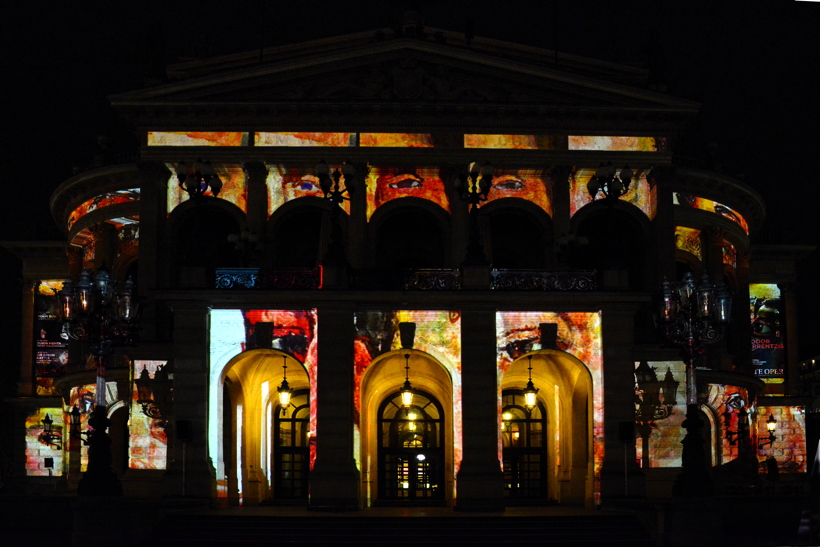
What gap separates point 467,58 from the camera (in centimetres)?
4772

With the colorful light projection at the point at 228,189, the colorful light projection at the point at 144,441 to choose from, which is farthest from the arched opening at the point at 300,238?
the colorful light projection at the point at 144,441

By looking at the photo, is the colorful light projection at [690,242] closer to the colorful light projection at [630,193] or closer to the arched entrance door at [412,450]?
the colorful light projection at [630,193]

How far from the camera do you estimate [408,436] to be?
4344 cm

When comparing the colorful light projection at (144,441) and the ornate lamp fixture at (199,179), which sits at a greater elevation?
the ornate lamp fixture at (199,179)

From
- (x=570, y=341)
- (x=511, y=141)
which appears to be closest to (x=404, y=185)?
(x=511, y=141)

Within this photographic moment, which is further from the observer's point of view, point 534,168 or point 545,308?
point 534,168

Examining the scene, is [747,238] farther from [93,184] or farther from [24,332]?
[24,332]

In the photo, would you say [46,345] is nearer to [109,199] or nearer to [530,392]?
[109,199]

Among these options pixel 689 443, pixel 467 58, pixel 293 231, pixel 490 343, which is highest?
pixel 467 58

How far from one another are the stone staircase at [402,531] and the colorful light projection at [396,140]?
58.4 feet

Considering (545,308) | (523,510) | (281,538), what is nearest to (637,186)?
(545,308)

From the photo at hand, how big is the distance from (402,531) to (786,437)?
37.0 m

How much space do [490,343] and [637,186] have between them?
13414 mm

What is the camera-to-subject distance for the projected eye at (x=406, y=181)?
48719 mm
